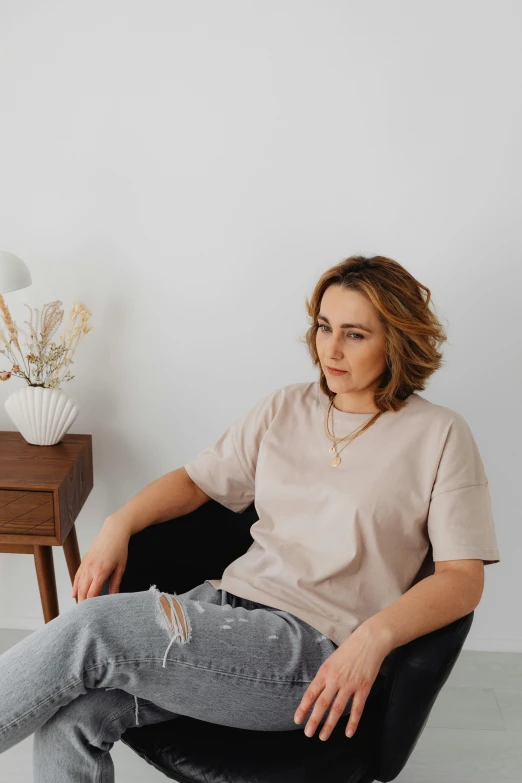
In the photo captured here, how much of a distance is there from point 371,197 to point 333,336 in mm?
692

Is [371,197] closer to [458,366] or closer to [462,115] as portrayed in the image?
[462,115]

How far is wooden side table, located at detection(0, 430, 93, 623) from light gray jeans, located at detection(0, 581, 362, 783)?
594 millimetres

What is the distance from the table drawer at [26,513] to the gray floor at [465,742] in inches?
21.0

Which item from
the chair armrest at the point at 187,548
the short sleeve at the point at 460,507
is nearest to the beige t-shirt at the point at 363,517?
the short sleeve at the point at 460,507

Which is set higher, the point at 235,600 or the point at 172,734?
the point at 235,600

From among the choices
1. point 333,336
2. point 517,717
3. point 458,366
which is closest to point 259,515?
point 333,336

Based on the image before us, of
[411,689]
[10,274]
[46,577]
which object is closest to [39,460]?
[46,577]

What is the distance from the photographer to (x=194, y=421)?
2.26 metres

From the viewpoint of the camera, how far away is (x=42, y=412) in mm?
2061

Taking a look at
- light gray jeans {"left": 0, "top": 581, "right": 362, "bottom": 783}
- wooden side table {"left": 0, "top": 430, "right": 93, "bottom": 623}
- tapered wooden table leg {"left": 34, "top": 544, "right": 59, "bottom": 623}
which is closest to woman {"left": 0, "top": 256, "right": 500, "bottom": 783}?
light gray jeans {"left": 0, "top": 581, "right": 362, "bottom": 783}

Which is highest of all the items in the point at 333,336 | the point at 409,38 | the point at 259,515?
the point at 409,38

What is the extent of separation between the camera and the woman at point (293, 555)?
1271 millimetres

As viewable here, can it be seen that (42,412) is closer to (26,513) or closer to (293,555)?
(26,513)

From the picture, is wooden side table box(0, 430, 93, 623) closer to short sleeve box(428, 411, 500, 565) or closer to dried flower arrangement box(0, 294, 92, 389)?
dried flower arrangement box(0, 294, 92, 389)
